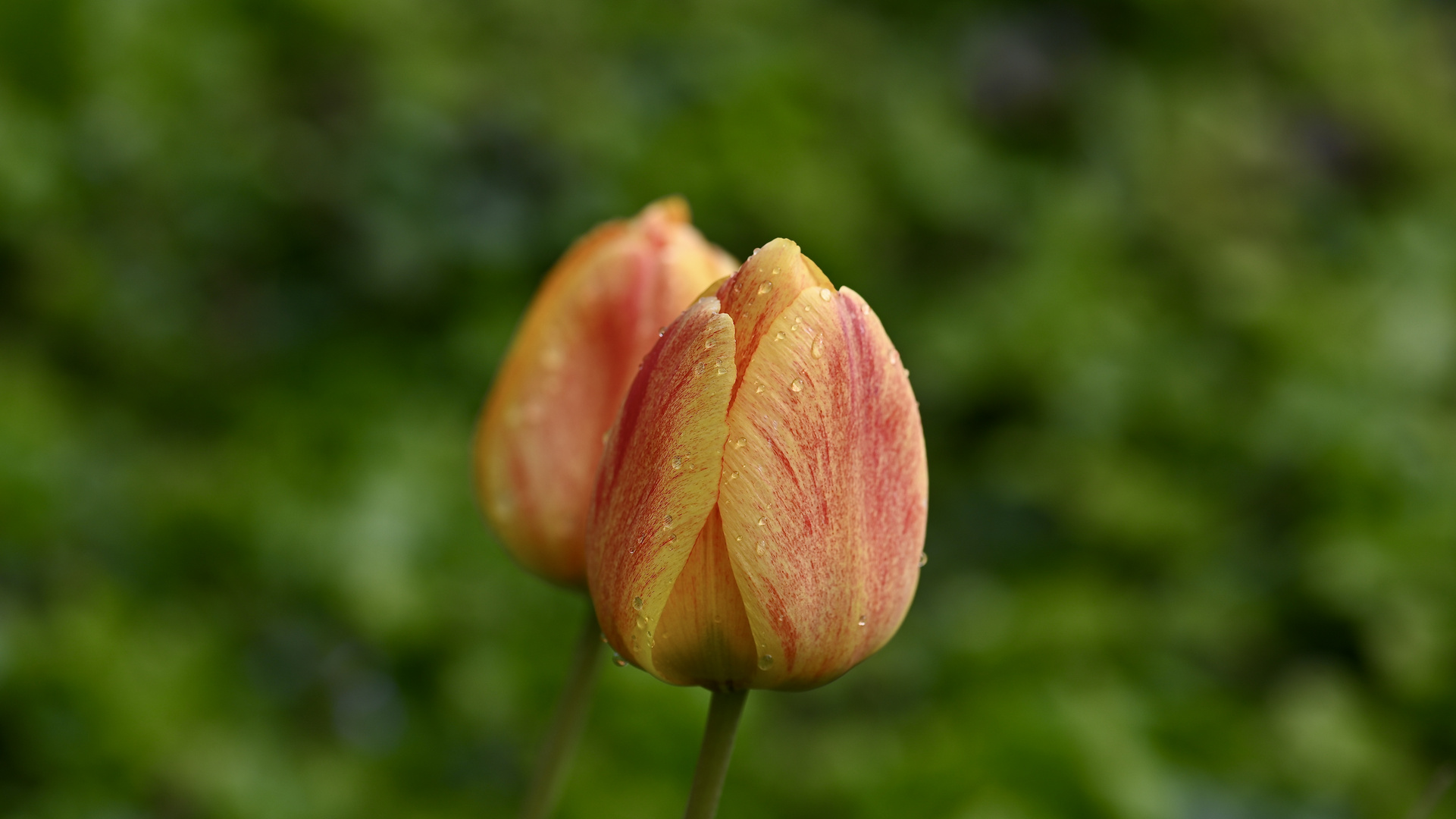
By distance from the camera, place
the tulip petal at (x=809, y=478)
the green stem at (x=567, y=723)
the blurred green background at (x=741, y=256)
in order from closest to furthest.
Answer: the tulip petal at (x=809, y=478) → the green stem at (x=567, y=723) → the blurred green background at (x=741, y=256)

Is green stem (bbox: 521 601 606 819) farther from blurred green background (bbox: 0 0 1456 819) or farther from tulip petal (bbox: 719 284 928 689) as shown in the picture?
blurred green background (bbox: 0 0 1456 819)

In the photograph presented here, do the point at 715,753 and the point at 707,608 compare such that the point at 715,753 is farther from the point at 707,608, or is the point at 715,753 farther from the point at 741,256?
the point at 741,256

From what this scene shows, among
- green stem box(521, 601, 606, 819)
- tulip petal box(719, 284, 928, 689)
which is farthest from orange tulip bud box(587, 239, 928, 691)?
green stem box(521, 601, 606, 819)

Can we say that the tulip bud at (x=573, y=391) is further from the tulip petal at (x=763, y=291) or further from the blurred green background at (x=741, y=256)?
the blurred green background at (x=741, y=256)

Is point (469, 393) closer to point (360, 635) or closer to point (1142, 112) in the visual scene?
point (360, 635)

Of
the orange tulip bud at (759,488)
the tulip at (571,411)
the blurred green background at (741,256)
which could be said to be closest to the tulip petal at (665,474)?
the orange tulip bud at (759,488)

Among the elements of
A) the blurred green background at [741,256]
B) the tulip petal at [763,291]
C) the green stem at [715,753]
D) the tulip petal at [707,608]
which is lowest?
the green stem at [715,753]

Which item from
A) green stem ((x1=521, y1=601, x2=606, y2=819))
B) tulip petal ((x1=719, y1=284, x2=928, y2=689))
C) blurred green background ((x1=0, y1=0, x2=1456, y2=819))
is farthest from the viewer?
blurred green background ((x1=0, y1=0, x2=1456, y2=819))
